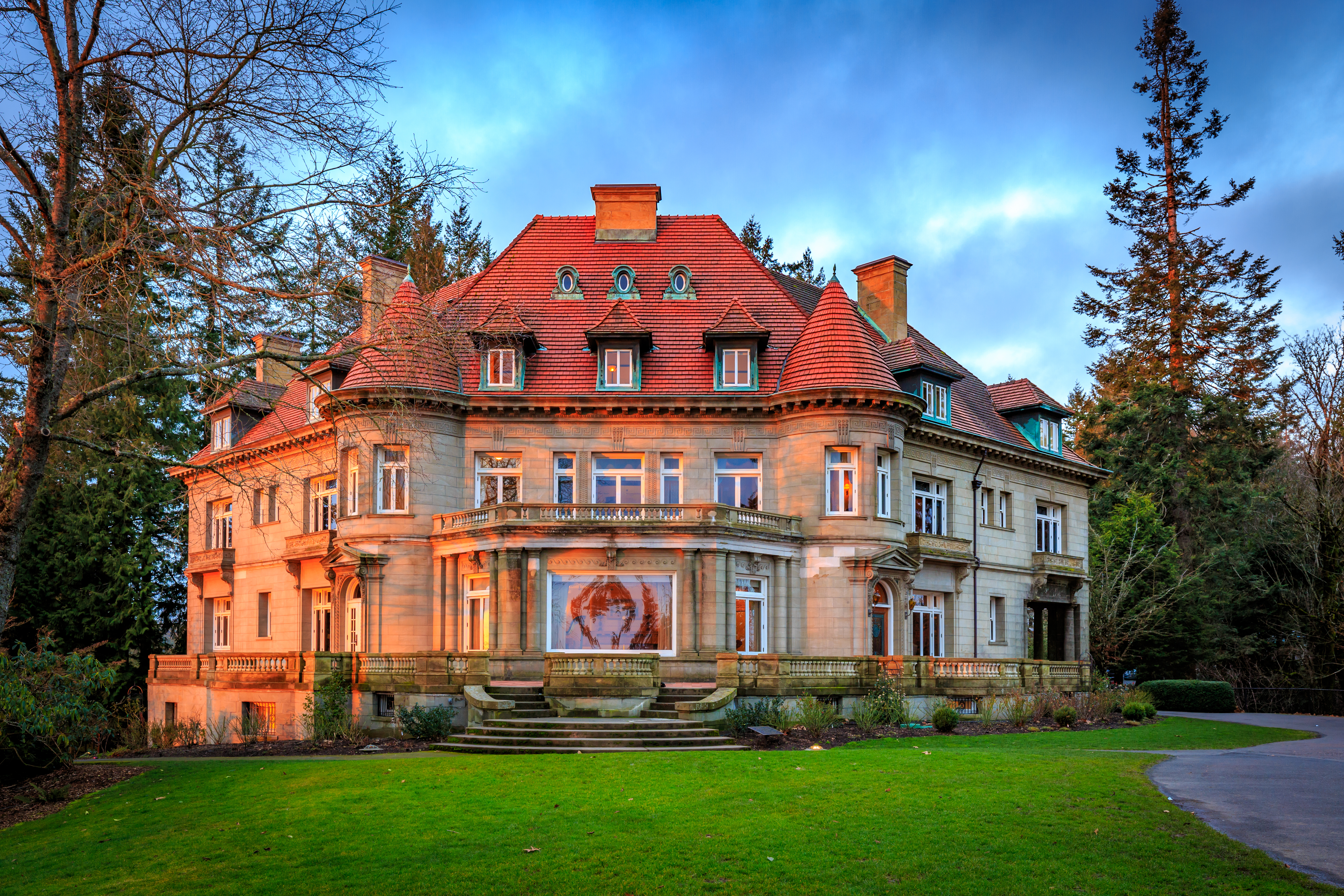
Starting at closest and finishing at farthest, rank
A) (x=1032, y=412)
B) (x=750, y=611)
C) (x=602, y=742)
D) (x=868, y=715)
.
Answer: (x=602, y=742), (x=868, y=715), (x=750, y=611), (x=1032, y=412)

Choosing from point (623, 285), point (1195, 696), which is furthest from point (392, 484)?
point (1195, 696)

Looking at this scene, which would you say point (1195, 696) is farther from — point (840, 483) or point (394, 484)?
point (394, 484)

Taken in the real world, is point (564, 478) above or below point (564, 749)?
above

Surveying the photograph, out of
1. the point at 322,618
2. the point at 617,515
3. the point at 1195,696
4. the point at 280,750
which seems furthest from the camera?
the point at 322,618

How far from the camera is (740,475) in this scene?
33219mm

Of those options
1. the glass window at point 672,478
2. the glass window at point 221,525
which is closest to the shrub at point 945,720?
the glass window at point 672,478

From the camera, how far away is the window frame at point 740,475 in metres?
33.1

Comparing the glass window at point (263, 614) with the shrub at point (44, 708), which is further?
the glass window at point (263, 614)

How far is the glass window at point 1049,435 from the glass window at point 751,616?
15590mm

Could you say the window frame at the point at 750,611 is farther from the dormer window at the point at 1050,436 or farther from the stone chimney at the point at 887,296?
the dormer window at the point at 1050,436

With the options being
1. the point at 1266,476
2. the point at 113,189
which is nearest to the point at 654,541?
the point at 113,189

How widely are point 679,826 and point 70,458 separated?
40289 millimetres

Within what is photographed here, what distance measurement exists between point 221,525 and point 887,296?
94.0 feet

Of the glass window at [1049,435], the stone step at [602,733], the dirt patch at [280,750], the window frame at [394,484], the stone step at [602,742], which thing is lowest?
the dirt patch at [280,750]
